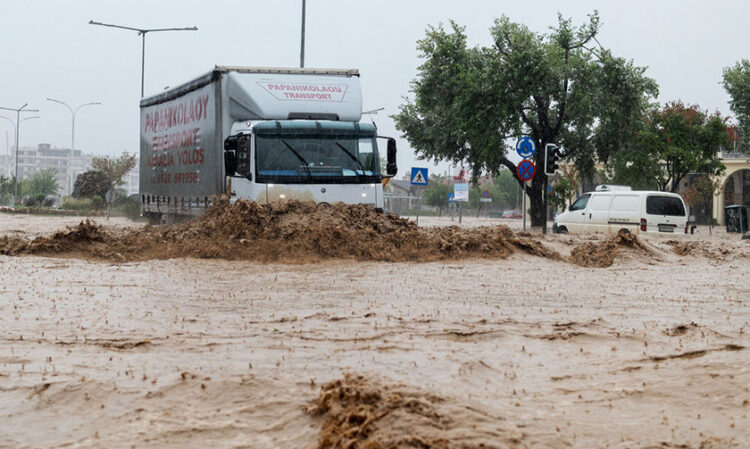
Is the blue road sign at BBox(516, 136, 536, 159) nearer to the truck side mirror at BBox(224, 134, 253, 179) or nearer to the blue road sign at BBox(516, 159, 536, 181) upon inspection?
the blue road sign at BBox(516, 159, 536, 181)

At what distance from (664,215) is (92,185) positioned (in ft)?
161

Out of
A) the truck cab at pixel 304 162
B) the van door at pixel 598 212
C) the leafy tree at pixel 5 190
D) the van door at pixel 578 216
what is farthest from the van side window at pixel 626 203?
the leafy tree at pixel 5 190

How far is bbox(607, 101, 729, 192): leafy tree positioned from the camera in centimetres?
4397

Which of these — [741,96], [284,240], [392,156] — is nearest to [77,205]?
[741,96]

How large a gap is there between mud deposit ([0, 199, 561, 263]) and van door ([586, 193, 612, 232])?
28.6 feet

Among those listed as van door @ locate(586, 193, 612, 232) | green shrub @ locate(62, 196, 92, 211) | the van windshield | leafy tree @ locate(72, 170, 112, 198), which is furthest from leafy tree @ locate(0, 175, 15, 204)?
the van windshield

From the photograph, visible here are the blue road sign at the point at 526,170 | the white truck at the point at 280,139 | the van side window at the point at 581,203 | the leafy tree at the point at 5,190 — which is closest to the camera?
the white truck at the point at 280,139

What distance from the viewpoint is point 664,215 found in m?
23.2

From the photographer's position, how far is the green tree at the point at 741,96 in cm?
4159

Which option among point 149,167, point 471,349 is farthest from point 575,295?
point 149,167

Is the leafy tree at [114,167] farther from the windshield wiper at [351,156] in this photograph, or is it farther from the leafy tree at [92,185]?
the windshield wiper at [351,156]

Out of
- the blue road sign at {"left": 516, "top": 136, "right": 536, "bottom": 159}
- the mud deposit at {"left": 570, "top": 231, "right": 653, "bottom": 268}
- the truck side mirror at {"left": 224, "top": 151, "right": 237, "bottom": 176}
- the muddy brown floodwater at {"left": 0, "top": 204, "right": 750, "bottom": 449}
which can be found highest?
the blue road sign at {"left": 516, "top": 136, "right": 536, "bottom": 159}

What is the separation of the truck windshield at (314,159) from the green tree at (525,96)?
16819 mm

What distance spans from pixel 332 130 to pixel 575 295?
6575mm
